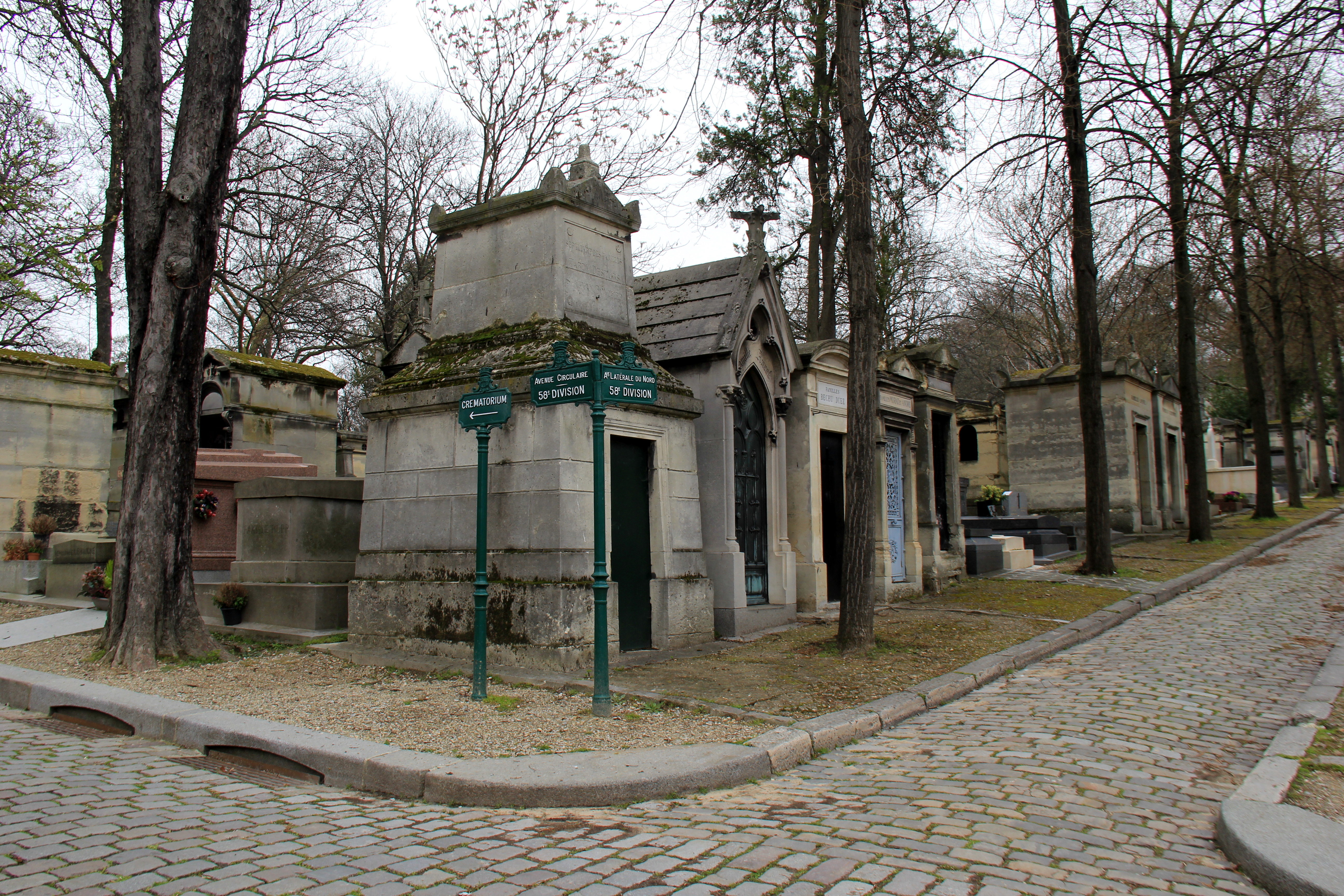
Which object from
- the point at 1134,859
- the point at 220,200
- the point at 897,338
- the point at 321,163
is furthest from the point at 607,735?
the point at 897,338

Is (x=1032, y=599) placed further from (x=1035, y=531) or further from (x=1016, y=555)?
(x=1035, y=531)

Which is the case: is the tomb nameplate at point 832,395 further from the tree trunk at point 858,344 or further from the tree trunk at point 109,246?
the tree trunk at point 109,246

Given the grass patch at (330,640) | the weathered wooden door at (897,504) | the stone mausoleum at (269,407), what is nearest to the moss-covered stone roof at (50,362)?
the stone mausoleum at (269,407)

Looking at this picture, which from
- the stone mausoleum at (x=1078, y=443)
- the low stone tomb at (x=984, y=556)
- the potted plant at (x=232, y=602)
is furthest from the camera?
the stone mausoleum at (x=1078, y=443)

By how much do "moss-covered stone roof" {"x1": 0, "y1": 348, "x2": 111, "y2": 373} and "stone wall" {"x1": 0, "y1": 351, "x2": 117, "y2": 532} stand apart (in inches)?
0.5

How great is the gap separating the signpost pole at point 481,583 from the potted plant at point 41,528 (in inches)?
436

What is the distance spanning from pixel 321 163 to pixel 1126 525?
67.7ft

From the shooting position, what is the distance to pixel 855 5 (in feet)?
28.6

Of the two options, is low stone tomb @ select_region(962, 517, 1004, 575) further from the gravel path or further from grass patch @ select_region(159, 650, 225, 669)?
grass patch @ select_region(159, 650, 225, 669)

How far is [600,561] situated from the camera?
6.28m

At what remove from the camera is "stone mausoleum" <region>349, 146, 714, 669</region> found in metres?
7.80

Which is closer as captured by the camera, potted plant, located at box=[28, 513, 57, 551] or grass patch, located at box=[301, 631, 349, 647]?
grass patch, located at box=[301, 631, 349, 647]

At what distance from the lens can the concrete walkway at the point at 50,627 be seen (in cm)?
958

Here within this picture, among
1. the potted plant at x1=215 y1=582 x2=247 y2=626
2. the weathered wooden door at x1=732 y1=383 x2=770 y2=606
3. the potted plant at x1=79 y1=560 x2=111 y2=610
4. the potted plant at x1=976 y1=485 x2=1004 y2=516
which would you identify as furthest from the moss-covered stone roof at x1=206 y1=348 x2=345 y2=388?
the potted plant at x1=976 y1=485 x2=1004 y2=516
